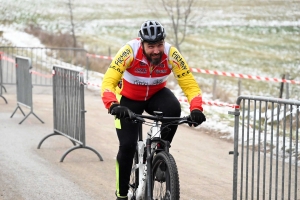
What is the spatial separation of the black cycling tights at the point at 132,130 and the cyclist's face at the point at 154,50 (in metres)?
0.47

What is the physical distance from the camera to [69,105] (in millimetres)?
10320

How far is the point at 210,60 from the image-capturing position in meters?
42.1

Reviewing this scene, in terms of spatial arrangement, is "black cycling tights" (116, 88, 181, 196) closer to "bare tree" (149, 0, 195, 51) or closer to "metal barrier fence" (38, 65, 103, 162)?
"metal barrier fence" (38, 65, 103, 162)

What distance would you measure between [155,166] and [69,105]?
4831mm

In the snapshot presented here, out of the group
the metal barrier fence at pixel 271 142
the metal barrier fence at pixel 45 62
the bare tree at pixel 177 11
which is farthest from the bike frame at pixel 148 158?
the bare tree at pixel 177 11

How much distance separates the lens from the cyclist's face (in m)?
5.88

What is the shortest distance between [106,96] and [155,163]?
2.60ft

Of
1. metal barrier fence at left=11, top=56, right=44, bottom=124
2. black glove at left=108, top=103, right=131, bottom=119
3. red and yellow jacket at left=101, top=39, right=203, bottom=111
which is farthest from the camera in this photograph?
metal barrier fence at left=11, top=56, right=44, bottom=124

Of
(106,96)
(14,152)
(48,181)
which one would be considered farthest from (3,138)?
(106,96)

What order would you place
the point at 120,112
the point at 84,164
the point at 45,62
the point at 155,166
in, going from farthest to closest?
the point at 45,62 → the point at 84,164 → the point at 155,166 → the point at 120,112

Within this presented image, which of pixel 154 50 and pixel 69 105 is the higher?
pixel 154 50

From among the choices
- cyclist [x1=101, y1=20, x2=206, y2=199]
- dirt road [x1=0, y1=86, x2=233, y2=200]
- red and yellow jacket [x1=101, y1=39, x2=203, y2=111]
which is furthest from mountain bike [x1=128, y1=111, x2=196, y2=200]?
dirt road [x1=0, y1=86, x2=233, y2=200]

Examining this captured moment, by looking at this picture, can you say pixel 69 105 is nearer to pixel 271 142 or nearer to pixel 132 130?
pixel 132 130

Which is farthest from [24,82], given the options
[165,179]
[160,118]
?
[165,179]
